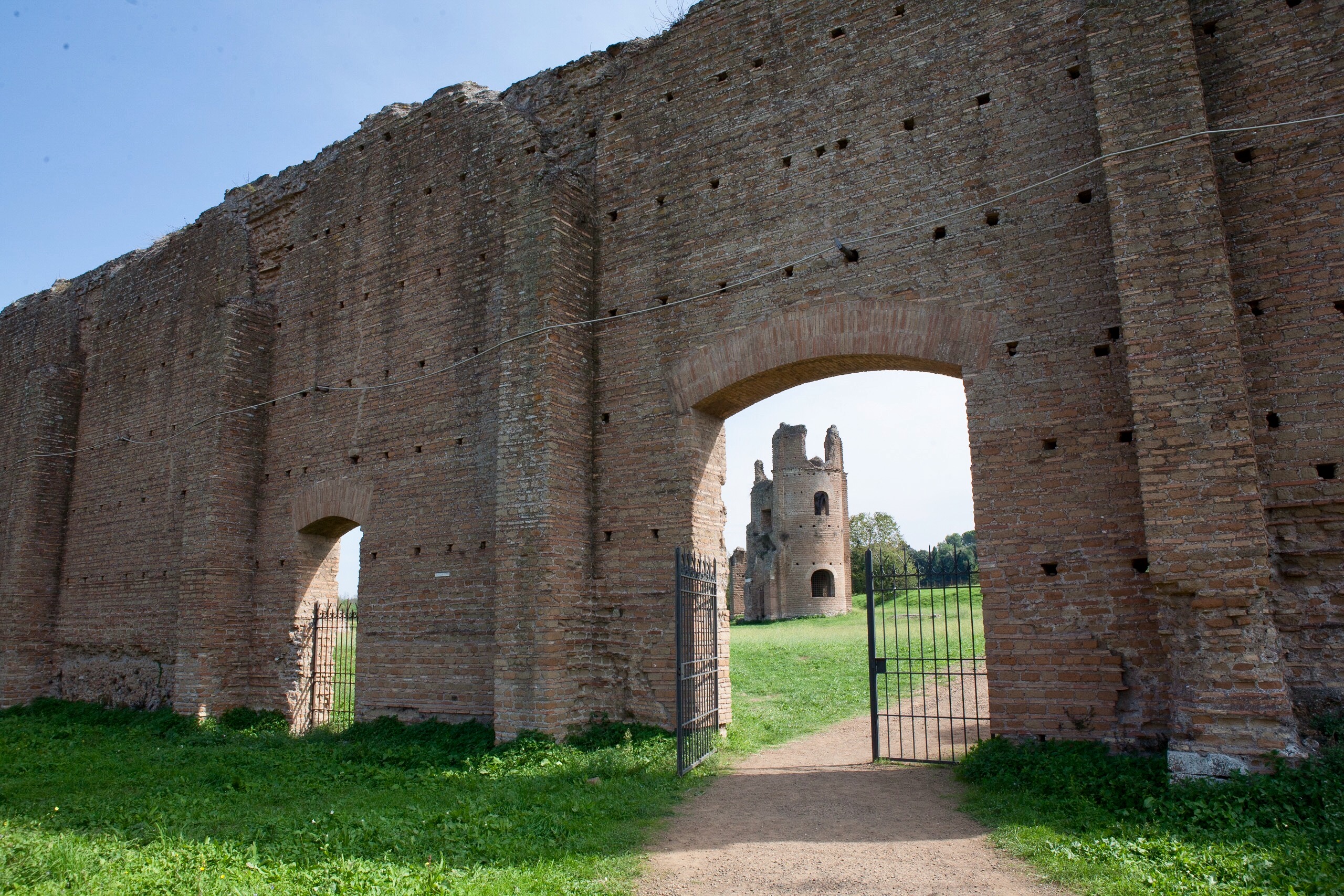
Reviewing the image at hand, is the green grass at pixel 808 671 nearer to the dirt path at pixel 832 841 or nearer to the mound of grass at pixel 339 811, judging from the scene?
the dirt path at pixel 832 841

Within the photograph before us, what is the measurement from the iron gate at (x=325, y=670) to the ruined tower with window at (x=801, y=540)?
20.7m

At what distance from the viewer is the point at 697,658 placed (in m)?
7.68

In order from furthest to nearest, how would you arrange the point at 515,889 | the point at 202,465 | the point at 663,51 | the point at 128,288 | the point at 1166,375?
the point at 128,288 → the point at 202,465 → the point at 663,51 → the point at 1166,375 → the point at 515,889

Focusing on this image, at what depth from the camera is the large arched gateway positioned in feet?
18.7

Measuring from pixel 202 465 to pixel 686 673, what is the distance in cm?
800

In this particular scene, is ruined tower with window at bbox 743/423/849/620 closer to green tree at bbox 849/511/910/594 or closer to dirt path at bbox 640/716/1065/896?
green tree at bbox 849/511/910/594

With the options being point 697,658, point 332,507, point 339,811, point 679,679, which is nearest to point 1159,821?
point 679,679

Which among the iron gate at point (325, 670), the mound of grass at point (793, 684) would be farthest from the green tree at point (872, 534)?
the iron gate at point (325, 670)

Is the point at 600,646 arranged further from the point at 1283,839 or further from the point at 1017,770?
the point at 1283,839

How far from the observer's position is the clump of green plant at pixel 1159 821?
402 centimetres

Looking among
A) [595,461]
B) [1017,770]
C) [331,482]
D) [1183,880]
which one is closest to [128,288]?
[331,482]

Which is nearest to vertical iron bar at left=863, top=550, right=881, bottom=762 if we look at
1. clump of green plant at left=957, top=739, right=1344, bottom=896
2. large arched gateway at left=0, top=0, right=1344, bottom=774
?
large arched gateway at left=0, top=0, right=1344, bottom=774

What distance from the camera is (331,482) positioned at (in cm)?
1072

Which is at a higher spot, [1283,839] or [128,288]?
[128,288]
